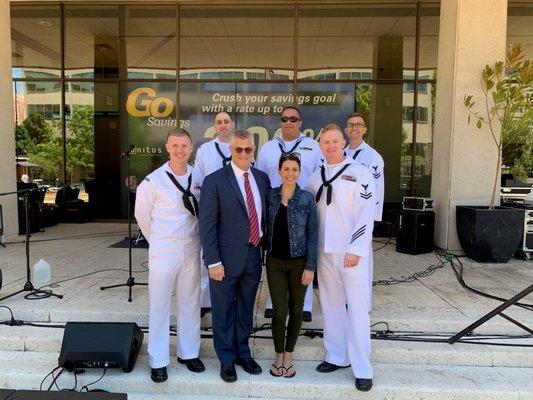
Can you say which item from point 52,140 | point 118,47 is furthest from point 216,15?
point 52,140

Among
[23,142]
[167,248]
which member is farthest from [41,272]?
[23,142]

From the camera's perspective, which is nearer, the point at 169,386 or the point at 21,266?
the point at 169,386

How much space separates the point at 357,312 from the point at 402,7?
A: 827 cm

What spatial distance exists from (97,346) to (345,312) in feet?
6.24

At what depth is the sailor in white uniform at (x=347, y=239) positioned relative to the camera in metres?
3.19

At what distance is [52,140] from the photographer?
1034 centimetres

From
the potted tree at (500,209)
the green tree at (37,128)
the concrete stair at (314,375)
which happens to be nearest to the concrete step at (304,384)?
the concrete stair at (314,375)

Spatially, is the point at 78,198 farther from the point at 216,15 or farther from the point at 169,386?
the point at 169,386

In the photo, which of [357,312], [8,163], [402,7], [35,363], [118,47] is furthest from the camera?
[118,47]

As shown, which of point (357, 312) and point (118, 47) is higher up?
point (118, 47)

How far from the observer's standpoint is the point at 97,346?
130 inches

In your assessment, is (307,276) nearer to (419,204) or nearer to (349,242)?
(349,242)

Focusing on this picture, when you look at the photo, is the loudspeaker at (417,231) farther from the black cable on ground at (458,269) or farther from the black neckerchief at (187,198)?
the black neckerchief at (187,198)

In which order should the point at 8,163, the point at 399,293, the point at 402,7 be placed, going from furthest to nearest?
the point at 402,7 → the point at 8,163 → the point at 399,293
